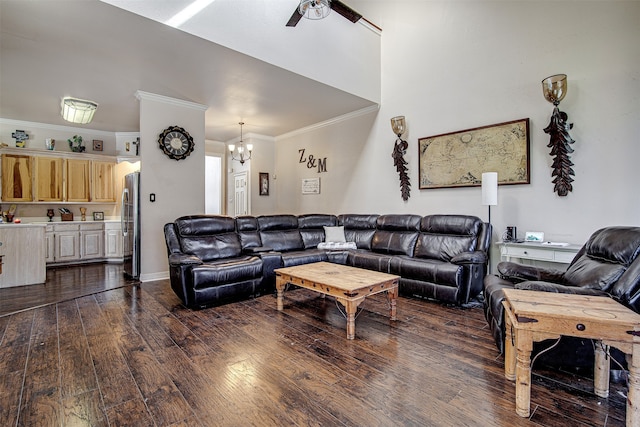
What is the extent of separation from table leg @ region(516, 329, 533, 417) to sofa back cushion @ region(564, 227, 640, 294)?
0.80m

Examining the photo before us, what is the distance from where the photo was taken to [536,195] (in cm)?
374

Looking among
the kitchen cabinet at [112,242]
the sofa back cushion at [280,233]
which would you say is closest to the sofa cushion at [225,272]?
the sofa back cushion at [280,233]

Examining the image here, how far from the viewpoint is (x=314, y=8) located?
275 cm

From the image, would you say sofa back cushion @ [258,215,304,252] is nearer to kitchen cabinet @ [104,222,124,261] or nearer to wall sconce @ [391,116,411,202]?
wall sconce @ [391,116,411,202]

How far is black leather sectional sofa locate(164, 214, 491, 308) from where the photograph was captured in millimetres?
3473

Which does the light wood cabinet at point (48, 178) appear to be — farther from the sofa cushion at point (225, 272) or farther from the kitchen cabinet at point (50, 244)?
the sofa cushion at point (225, 272)

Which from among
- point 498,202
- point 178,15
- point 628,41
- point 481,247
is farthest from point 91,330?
point 628,41

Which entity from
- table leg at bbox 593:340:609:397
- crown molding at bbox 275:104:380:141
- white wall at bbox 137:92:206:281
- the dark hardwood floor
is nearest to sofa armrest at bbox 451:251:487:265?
the dark hardwood floor

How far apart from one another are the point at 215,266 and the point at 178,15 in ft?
8.58

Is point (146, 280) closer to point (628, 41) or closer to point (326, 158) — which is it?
point (326, 158)

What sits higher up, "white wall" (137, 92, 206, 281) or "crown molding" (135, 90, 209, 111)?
"crown molding" (135, 90, 209, 111)

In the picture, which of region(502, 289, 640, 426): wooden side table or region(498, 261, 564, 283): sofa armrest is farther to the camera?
region(498, 261, 564, 283): sofa armrest

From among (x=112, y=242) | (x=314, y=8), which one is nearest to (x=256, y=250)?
(x=314, y=8)

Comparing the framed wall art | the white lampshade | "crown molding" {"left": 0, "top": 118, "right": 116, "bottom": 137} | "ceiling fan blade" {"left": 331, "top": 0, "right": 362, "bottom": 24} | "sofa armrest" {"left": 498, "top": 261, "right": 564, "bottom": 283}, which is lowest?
"sofa armrest" {"left": 498, "top": 261, "right": 564, "bottom": 283}
